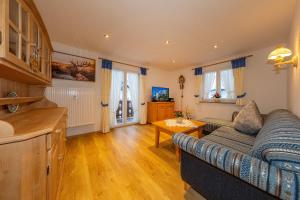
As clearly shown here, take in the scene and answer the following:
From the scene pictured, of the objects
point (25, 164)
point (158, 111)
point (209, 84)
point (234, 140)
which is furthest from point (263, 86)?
point (25, 164)

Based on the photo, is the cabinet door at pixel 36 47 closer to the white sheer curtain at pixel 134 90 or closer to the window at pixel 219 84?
the white sheer curtain at pixel 134 90

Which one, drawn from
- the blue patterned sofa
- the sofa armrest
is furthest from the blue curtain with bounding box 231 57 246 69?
the sofa armrest

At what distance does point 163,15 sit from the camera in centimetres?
179

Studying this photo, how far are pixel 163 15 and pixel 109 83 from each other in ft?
7.84

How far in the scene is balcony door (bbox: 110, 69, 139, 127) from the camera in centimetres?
398

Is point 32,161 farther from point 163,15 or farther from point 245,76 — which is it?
point 245,76

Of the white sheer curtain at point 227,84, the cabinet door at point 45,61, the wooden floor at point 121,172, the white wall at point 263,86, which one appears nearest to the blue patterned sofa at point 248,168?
the wooden floor at point 121,172

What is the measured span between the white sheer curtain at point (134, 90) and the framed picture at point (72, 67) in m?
1.30

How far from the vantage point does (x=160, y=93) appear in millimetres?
4984

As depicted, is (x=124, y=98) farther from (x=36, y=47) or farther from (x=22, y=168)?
(x=22, y=168)

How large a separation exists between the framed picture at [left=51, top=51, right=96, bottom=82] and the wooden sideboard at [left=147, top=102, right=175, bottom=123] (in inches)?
88.7

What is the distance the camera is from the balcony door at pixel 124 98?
3.98m

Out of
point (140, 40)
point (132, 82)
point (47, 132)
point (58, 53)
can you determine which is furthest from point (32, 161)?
point (132, 82)

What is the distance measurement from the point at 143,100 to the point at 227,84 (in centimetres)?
280
